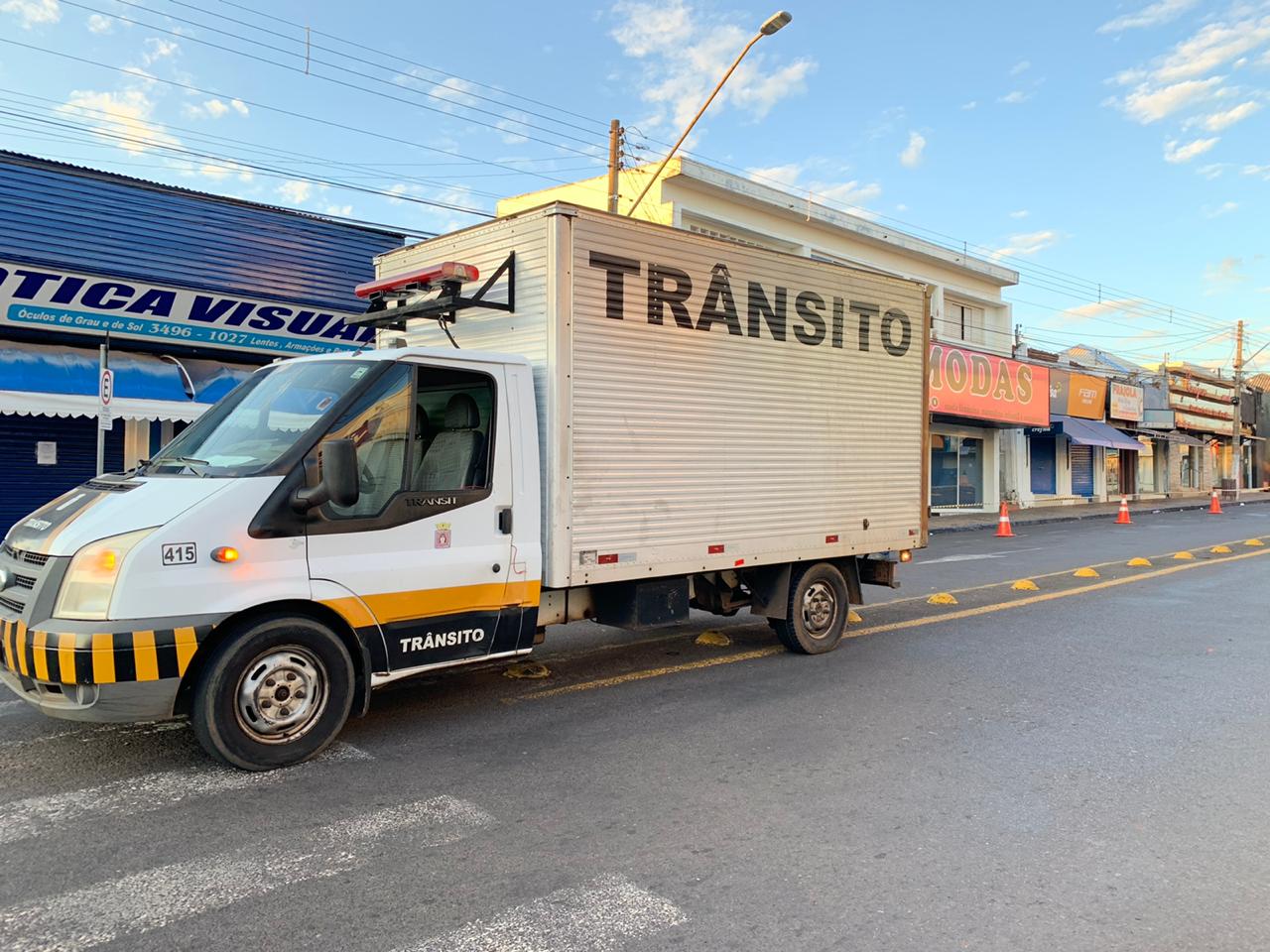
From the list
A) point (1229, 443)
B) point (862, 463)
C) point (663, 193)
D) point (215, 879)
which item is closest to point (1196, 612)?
point (862, 463)

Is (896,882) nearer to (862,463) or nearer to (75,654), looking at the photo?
(75,654)

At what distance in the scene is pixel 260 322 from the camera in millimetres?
14102

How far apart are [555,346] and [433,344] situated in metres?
1.48

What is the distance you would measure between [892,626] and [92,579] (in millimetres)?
7314

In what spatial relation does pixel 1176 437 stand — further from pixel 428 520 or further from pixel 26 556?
pixel 26 556

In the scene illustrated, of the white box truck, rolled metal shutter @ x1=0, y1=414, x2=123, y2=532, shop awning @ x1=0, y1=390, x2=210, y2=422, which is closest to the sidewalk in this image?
the white box truck

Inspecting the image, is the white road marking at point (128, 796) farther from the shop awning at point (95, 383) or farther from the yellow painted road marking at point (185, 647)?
the shop awning at point (95, 383)

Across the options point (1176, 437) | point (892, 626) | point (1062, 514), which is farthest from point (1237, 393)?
point (892, 626)

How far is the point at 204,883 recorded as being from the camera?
141 inches

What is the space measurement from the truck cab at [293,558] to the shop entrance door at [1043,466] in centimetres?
3148

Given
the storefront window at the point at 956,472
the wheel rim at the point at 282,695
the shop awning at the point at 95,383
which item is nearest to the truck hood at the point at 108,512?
the wheel rim at the point at 282,695

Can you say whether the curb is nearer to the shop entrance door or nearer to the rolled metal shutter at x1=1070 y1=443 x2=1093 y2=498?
the rolled metal shutter at x1=1070 y1=443 x2=1093 y2=498

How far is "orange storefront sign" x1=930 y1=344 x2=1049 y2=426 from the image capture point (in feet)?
85.7

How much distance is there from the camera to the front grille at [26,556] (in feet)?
15.0
